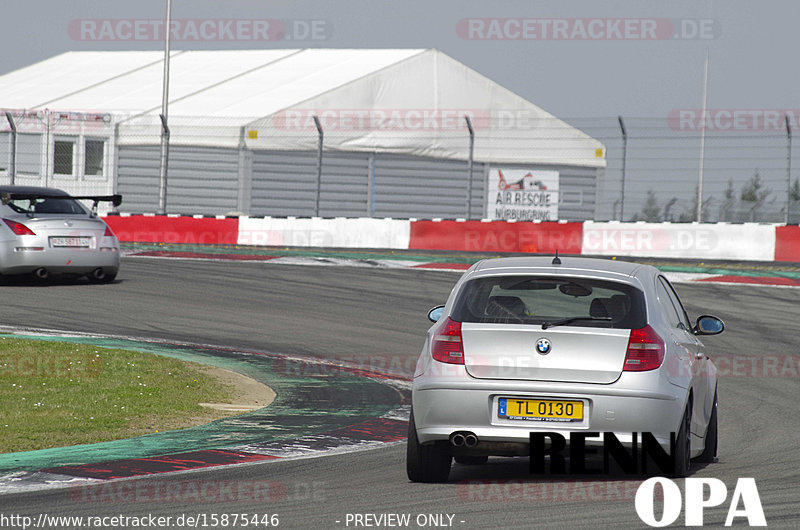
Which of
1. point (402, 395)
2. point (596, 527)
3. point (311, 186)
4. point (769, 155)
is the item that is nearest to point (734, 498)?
point (596, 527)

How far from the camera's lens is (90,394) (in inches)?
392

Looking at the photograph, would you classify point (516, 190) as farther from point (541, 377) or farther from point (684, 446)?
point (541, 377)

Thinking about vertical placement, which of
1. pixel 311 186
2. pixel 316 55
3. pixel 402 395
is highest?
pixel 316 55

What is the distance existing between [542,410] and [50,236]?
39.6 ft

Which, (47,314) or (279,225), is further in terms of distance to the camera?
(279,225)

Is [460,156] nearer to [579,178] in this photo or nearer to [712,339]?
[579,178]

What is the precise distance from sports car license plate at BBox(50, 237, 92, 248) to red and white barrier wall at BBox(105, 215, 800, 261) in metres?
9.60

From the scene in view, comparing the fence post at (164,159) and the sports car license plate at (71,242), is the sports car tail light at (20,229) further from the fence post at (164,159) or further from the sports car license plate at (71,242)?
the fence post at (164,159)

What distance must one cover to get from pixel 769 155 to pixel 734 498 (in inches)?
769

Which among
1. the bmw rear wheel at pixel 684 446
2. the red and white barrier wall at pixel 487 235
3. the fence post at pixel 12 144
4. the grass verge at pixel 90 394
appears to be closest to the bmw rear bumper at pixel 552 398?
the bmw rear wheel at pixel 684 446

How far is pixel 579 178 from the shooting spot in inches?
1577

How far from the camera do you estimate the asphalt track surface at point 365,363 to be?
20.1 feet

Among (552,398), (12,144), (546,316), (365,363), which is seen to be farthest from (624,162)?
(552,398)

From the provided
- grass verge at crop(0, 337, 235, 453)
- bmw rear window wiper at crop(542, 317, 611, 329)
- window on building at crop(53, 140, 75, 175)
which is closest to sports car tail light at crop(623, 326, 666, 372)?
bmw rear window wiper at crop(542, 317, 611, 329)
